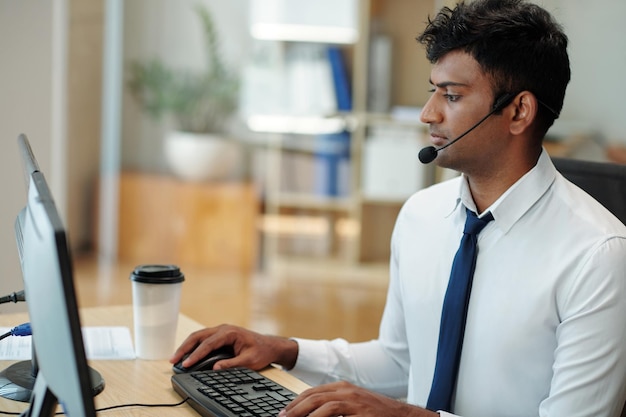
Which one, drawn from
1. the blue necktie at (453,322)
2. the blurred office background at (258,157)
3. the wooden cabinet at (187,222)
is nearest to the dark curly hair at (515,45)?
the blue necktie at (453,322)

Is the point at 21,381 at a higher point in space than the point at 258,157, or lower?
higher

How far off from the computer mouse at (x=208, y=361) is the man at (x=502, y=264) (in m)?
0.01

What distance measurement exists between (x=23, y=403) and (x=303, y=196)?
3.96m

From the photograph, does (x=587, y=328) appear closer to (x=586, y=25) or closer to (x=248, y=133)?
(x=586, y=25)

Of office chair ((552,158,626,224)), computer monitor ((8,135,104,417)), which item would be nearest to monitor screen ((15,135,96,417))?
computer monitor ((8,135,104,417))

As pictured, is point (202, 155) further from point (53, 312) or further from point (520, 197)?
point (53, 312)

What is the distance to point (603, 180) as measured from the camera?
4.98 feet

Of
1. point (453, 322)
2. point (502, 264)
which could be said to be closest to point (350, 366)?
point (453, 322)

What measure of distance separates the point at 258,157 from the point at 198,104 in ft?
1.60

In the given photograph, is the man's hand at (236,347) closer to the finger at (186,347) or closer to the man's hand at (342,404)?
the finger at (186,347)

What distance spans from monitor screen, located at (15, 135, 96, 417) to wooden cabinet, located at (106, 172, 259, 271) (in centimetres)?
425

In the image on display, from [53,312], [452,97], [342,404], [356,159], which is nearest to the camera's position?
[53,312]

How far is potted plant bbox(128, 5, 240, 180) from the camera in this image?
527cm

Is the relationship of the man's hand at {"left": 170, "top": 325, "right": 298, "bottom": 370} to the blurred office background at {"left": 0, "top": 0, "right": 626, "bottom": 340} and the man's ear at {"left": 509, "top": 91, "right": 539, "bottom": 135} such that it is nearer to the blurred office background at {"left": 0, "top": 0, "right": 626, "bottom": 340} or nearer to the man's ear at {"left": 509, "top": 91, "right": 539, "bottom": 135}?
the man's ear at {"left": 509, "top": 91, "right": 539, "bottom": 135}
